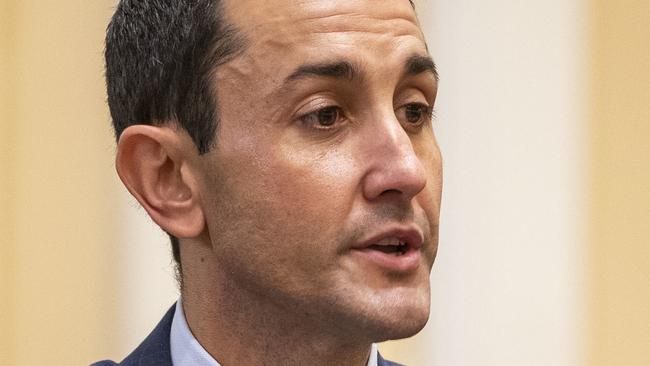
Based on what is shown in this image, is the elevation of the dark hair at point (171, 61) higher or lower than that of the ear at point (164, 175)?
higher

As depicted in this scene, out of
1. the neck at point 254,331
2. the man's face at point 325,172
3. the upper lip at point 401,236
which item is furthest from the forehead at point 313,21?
the neck at point 254,331

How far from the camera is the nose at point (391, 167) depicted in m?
2.60

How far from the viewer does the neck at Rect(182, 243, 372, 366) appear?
8.94ft

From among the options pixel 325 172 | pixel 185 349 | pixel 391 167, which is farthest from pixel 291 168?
pixel 185 349

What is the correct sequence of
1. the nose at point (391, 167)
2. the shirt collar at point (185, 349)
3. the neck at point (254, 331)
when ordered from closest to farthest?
the nose at point (391, 167), the neck at point (254, 331), the shirt collar at point (185, 349)

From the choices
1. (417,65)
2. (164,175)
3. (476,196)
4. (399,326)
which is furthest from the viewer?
(476,196)

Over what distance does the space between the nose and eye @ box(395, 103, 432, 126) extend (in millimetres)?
Answer: 115

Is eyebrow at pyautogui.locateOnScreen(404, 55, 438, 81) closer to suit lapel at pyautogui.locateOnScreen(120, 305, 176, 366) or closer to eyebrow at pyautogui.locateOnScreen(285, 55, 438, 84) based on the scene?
eyebrow at pyautogui.locateOnScreen(285, 55, 438, 84)

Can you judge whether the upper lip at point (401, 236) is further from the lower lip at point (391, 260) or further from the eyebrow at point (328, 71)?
the eyebrow at point (328, 71)

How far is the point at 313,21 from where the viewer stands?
268cm

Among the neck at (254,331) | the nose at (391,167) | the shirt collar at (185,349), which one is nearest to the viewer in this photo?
the nose at (391,167)

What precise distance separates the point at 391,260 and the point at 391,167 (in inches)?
7.5

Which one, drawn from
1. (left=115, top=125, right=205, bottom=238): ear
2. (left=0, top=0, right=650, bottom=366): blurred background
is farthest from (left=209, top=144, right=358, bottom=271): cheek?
(left=0, top=0, right=650, bottom=366): blurred background

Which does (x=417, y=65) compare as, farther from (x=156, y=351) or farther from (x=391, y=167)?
(x=156, y=351)
